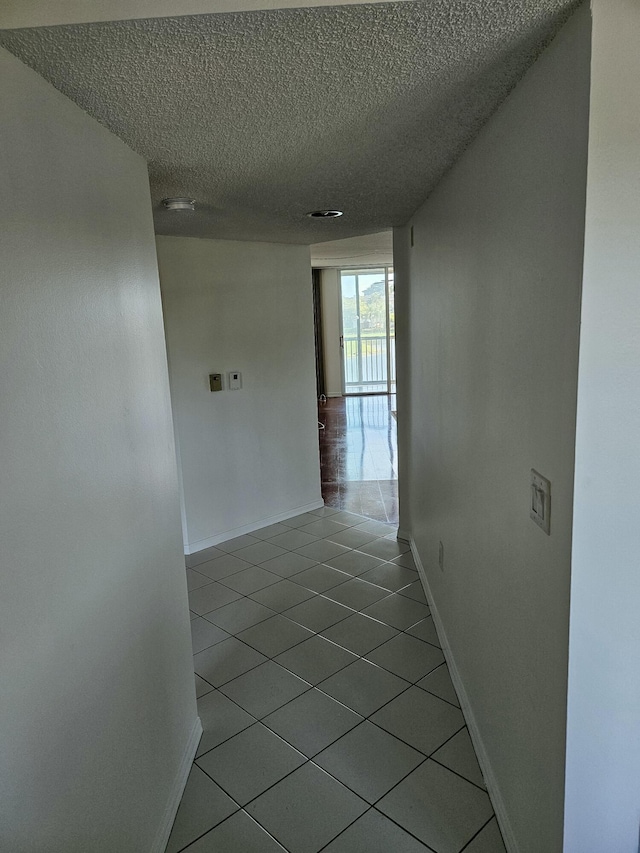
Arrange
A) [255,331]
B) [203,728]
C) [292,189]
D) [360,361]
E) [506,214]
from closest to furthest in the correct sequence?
[506,214] < [203,728] < [292,189] < [255,331] < [360,361]

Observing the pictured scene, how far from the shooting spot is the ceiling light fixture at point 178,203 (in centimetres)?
250

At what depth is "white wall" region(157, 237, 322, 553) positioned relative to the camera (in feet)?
12.5

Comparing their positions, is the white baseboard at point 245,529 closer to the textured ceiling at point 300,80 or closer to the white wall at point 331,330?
the textured ceiling at point 300,80

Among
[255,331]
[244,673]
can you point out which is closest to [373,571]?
[244,673]

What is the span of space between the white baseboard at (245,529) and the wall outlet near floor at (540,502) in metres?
3.01

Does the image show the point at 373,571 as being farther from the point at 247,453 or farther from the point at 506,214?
the point at 506,214

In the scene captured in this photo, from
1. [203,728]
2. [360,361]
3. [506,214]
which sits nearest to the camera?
[506,214]

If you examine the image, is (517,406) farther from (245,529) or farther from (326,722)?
(245,529)

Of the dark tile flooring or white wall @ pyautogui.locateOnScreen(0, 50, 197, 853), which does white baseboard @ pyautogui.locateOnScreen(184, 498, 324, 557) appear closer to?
the dark tile flooring

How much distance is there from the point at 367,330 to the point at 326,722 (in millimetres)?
9805

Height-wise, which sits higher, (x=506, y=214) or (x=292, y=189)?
(x=292, y=189)

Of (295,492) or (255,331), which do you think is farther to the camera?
(295,492)

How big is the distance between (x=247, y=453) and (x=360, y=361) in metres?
7.62

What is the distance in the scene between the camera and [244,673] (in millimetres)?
2572
